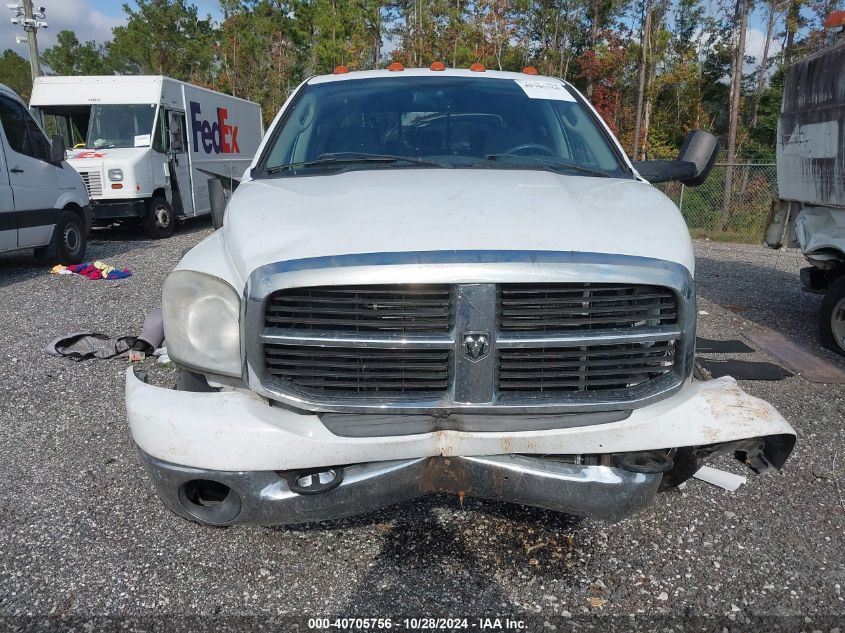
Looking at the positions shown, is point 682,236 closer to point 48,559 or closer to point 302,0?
point 48,559

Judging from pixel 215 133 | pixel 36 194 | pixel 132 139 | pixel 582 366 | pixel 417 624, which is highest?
pixel 215 133

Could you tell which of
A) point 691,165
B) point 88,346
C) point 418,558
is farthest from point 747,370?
point 88,346

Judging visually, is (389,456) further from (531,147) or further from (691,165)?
(691,165)

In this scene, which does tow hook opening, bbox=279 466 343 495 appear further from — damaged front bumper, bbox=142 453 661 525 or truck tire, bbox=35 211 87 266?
truck tire, bbox=35 211 87 266

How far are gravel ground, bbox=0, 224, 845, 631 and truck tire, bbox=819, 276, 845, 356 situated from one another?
2.22 meters

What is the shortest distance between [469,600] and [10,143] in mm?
8674

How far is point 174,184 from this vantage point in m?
13.4

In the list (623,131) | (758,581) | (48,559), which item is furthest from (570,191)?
(623,131)

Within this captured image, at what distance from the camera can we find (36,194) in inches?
352

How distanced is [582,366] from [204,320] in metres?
1.32

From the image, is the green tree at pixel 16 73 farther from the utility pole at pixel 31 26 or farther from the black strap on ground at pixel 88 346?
the black strap on ground at pixel 88 346

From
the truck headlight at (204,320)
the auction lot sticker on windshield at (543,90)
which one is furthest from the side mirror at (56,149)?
the truck headlight at (204,320)

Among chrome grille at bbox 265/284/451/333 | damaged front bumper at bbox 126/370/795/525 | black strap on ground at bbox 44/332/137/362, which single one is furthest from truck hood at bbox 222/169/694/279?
black strap on ground at bbox 44/332/137/362

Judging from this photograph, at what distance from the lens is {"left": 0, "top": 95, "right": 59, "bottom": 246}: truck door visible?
27.8ft
